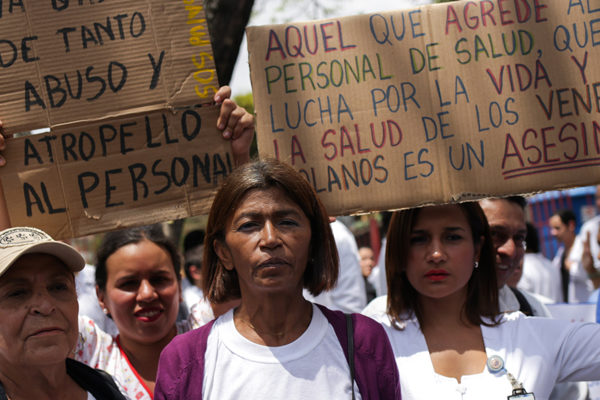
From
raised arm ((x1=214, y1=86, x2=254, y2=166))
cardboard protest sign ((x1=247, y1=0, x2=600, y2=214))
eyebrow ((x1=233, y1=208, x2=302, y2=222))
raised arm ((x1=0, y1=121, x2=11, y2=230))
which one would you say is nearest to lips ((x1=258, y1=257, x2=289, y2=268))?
eyebrow ((x1=233, y1=208, x2=302, y2=222))

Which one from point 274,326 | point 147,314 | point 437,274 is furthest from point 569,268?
point 274,326

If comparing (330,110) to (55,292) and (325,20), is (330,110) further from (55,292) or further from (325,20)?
(55,292)

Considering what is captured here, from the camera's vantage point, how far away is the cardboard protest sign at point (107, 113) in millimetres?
2881

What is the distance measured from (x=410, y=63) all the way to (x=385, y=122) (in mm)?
275

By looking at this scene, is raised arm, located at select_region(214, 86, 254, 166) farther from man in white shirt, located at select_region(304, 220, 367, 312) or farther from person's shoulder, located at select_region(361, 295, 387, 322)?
man in white shirt, located at select_region(304, 220, 367, 312)

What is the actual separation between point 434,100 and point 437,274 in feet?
2.35

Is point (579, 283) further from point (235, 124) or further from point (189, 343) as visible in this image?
point (189, 343)

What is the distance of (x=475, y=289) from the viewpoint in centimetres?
297

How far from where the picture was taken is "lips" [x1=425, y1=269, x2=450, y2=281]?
2836mm

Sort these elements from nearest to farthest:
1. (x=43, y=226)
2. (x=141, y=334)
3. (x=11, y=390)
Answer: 1. (x=11, y=390)
2. (x=43, y=226)
3. (x=141, y=334)

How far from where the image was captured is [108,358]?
315 centimetres

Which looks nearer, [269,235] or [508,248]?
[269,235]

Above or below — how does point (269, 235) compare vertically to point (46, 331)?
above

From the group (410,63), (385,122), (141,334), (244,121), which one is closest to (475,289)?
(385,122)
